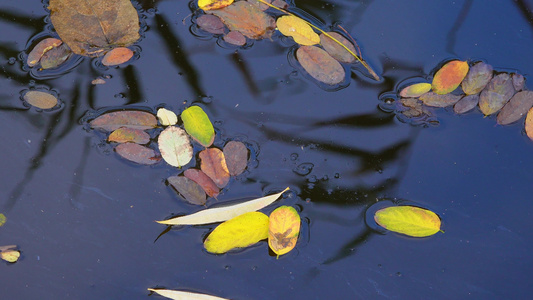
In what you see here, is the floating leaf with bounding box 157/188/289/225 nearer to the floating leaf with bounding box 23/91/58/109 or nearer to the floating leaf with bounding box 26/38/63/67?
the floating leaf with bounding box 23/91/58/109

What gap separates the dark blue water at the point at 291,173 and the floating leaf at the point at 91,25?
7 cm

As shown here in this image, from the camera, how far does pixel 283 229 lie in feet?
4.16

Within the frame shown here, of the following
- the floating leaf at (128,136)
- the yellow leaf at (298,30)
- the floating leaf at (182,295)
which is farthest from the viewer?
the yellow leaf at (298,30)

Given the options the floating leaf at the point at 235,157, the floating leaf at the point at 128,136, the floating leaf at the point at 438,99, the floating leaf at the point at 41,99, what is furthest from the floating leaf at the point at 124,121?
the floating leaf at the point at 438,99

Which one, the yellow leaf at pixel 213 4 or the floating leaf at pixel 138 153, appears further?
the yellow leaf at pixel 213 4

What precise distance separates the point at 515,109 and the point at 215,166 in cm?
99

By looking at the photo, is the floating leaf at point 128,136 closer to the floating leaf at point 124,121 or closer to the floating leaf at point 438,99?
the floating leaf at point 124,121

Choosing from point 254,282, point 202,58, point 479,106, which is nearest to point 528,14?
point 479,106

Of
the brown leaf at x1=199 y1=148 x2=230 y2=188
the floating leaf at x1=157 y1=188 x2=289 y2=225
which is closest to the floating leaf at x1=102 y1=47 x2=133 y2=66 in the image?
the brown leaf at x1=199 y1=148 x2=230 y2=188

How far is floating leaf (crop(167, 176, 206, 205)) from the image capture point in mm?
1307

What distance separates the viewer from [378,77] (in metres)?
1.44

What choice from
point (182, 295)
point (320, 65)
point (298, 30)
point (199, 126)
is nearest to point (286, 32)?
point (298, 30)

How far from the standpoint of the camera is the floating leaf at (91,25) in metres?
1.45

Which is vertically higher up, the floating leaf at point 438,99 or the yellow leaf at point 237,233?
the floating leaf at point 438,99
